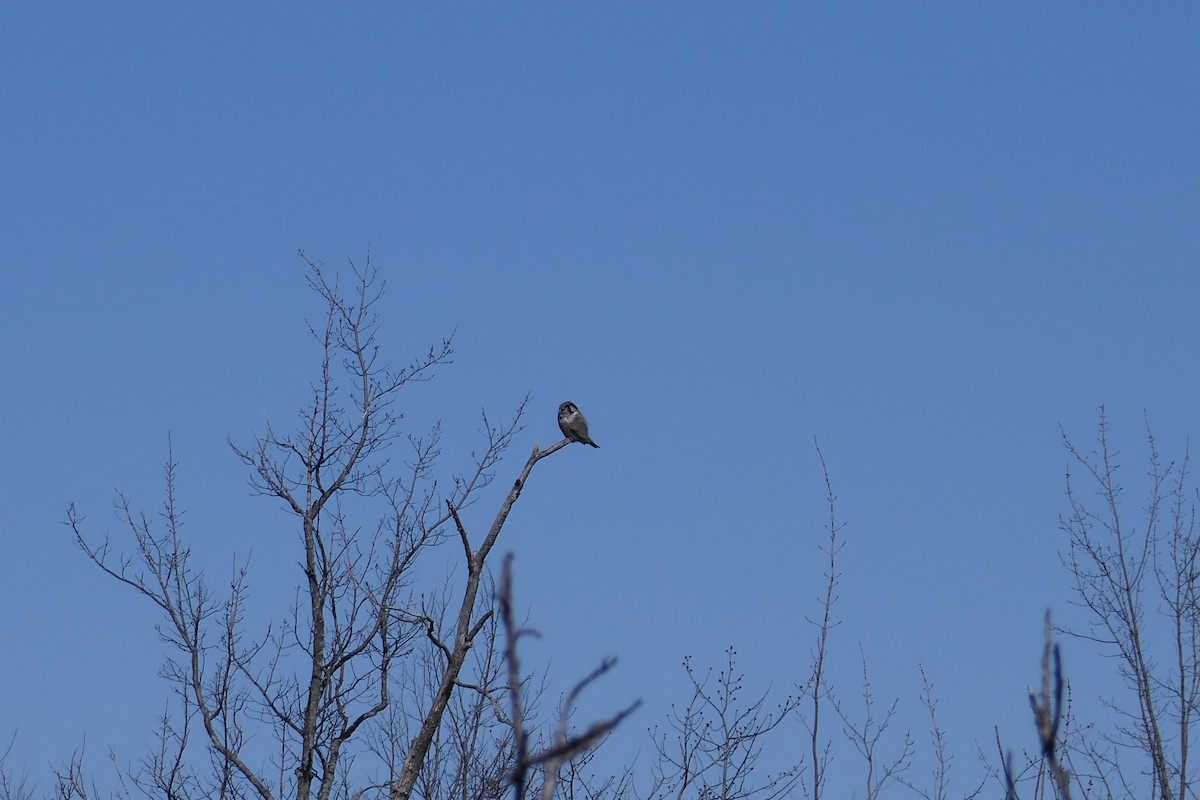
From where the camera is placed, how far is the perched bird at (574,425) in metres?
12.6

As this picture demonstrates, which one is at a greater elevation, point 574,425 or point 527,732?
point 574,425

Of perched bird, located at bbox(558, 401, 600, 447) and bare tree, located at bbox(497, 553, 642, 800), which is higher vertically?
perched bird, located at bbox(558, 401, 600, 447)

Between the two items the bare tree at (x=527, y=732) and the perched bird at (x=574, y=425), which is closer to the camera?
the bare tree at (x=527, y=732)

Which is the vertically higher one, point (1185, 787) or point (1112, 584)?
point (1112, 584)

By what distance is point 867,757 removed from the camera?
10.9m

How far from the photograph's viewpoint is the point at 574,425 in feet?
41.3

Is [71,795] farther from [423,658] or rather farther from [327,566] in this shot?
[423,658]

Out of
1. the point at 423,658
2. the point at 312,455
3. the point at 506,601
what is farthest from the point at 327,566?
the point at 506,601

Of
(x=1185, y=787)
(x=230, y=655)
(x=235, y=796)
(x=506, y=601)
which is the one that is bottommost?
(x=506, y=601)

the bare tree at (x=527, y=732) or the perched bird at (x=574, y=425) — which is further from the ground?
the perched bird at (x=574, y=425)

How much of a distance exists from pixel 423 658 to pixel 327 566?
394 cm

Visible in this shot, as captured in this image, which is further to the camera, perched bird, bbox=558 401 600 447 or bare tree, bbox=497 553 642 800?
perched bird, bbox=558 401 600 447

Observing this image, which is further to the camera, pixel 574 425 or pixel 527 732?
pixel 574 425

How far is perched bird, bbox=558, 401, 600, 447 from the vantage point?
12.6 metres
